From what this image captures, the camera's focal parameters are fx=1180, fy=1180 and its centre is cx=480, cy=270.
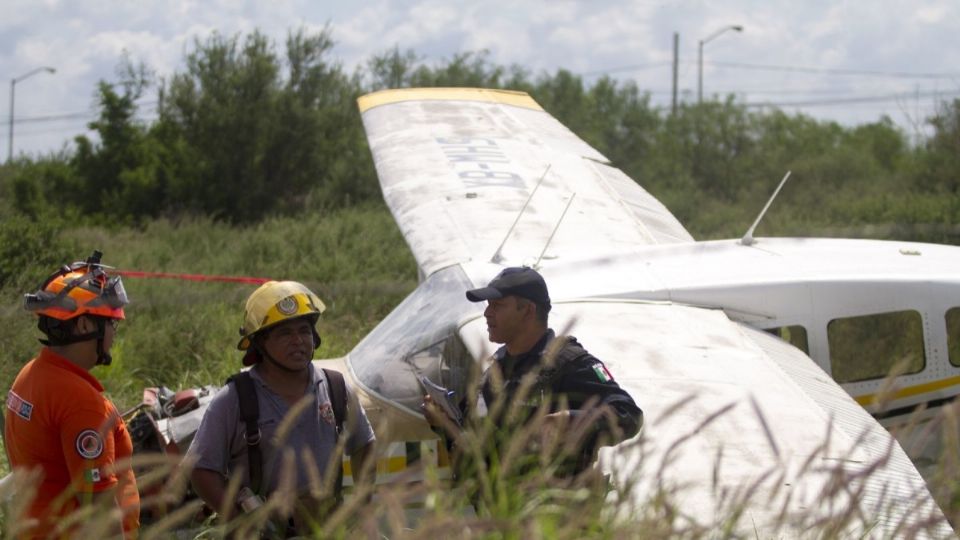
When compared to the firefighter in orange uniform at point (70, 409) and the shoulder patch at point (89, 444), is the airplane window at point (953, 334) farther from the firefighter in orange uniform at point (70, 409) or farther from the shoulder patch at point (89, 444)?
the shoulder patch at point (89, 444)

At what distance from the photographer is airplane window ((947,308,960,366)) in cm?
708

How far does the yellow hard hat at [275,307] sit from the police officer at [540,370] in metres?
0.61

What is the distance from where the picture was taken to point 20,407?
13.4 feet

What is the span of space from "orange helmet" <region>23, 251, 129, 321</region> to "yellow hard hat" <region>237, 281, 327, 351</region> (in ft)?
1.60

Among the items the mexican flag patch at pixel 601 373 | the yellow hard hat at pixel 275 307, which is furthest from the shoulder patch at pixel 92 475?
the mexican flag patch at pixel 601 373

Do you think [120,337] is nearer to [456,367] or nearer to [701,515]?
[456,367]

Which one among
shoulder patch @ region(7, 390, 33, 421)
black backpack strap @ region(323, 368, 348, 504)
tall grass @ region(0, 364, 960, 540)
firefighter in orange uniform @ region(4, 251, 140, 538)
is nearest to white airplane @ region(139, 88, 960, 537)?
black backpack strap @ region(323, 368, 348, 504)

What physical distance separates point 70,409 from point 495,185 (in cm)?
596

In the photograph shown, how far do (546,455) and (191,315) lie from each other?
34.7 ft

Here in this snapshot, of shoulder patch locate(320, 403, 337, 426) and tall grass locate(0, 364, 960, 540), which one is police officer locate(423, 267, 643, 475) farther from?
tall grass locate(0, 364, 960, 540)

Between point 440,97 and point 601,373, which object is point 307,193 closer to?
point 440,97

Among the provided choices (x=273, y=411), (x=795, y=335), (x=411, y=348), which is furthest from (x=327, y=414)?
(x=795, y=335)

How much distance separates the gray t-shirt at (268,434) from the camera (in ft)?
14.4

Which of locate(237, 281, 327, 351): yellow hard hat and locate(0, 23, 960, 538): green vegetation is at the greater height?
locate(237, 281, 327, 351): yellow hard hat
